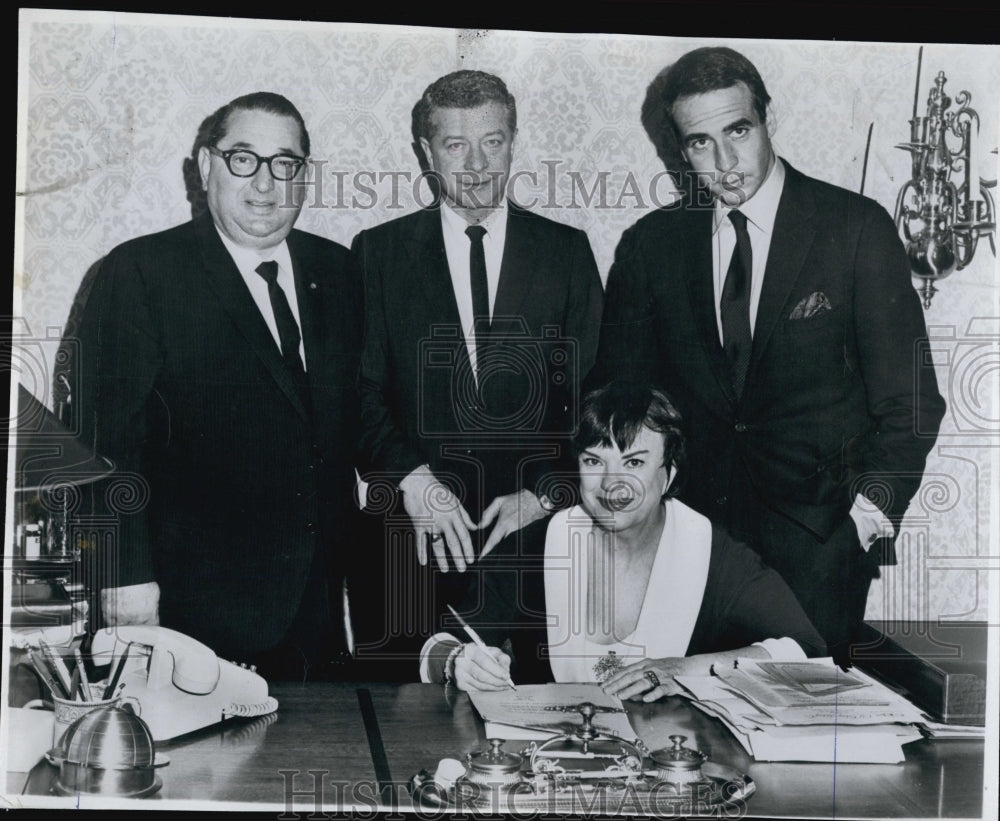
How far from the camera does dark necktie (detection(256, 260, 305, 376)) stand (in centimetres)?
331

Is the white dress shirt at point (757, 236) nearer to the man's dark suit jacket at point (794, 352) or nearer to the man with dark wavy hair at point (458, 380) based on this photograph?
the man's dark suit jacket at point (794, 352)

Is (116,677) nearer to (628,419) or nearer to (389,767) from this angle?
(389,767)

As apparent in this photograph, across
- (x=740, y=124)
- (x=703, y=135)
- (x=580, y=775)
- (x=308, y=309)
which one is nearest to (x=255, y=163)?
(x=308, y=309)

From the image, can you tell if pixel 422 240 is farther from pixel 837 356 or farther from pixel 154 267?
pixel 837 356

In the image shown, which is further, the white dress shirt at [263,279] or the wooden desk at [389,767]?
the white dress shirt at [263,279]

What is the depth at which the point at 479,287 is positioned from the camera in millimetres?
3340

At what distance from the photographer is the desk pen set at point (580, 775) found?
312 cm

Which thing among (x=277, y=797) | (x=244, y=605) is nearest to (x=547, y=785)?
(x=277, y=797)

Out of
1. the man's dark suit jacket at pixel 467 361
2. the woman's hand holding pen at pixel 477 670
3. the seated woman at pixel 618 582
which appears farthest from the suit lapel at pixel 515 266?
the woman's hand holding pen at pixel 477 670

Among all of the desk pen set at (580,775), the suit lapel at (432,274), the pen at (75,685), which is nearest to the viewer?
the desk pen set at (580,775)

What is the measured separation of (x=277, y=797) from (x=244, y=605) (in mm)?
531

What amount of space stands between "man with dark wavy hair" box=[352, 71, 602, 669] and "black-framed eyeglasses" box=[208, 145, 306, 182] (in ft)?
0.89

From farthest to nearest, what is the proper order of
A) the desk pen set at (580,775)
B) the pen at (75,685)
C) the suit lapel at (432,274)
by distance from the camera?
the suit lapel at (432,274) → the pen at (75,685) → the desk pen set at (580,775)

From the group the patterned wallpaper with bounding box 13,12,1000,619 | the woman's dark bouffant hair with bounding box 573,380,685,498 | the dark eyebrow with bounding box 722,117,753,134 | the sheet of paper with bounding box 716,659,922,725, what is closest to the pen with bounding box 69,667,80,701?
the patterned wallpaper with bounding box 13,12,1000,619
